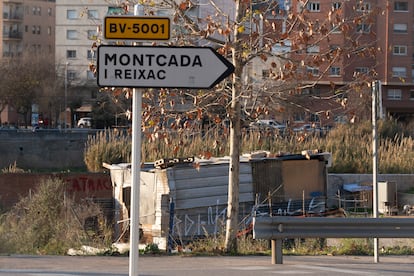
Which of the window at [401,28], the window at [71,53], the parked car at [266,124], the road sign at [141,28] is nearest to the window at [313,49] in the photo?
the parked car at [266,124]

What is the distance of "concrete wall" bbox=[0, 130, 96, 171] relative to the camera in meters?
56.0

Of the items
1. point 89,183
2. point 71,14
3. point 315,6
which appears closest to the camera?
point 315,6

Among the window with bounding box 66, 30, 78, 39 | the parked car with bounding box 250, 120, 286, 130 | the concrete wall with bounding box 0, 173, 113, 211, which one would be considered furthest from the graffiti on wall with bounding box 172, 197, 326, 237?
the window with bounding box 66, 30, 78, 39

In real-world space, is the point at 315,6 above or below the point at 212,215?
above

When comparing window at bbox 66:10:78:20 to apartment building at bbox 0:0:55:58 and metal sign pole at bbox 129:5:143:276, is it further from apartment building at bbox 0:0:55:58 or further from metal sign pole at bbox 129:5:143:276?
metal sign pole at bbox 129:5:143:276

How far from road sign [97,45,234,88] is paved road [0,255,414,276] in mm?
4433

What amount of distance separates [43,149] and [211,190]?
109 ft

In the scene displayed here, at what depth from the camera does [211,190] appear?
25656mm

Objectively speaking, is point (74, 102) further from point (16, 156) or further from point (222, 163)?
point (222, 163)

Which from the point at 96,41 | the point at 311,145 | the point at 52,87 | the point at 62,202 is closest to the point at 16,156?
the point at 52,87

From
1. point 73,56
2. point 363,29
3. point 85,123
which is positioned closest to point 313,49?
→ point 363,29

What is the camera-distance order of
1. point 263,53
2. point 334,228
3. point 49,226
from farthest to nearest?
point 49,226, point 263,53, point 334,228

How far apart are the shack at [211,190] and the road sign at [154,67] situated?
14.6 metres

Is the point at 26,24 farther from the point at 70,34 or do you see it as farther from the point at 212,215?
the point at 212,215
